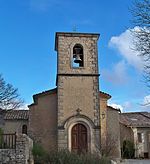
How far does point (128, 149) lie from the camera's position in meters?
36.0

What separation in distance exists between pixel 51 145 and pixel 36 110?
3095 millimetres

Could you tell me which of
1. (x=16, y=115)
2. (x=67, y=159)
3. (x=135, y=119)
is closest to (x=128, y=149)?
(x=135, y=119)

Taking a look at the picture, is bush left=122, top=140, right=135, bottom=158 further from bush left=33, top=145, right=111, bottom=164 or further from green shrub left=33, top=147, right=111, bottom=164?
green shrub left=33, top=147, right=111, bottom=164

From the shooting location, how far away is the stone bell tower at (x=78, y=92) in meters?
24.8

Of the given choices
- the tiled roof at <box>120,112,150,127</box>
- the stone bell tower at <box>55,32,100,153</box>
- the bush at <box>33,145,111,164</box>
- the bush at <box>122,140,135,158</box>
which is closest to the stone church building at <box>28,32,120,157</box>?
the stone bell tower at <box>55,32,100,153</box>

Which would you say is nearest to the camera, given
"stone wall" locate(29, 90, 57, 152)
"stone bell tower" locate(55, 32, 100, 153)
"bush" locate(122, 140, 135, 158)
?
"stone bell tower" locate(55, 32, 100, 153)

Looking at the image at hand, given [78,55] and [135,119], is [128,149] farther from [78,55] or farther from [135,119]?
[78,55]

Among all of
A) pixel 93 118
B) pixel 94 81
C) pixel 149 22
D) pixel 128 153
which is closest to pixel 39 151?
pixel 93 118

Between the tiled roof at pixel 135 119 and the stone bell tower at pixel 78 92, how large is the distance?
17.1 metres

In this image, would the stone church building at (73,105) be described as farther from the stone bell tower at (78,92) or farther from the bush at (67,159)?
the bush at (67,159)

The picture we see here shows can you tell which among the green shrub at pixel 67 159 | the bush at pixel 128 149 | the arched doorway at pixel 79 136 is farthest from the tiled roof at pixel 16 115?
the green shrub at pixel 67 159

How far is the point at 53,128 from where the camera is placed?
83.9 ft

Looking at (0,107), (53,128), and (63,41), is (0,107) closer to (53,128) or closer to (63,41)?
(53,128)

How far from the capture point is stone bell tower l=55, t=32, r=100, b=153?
24.8m
